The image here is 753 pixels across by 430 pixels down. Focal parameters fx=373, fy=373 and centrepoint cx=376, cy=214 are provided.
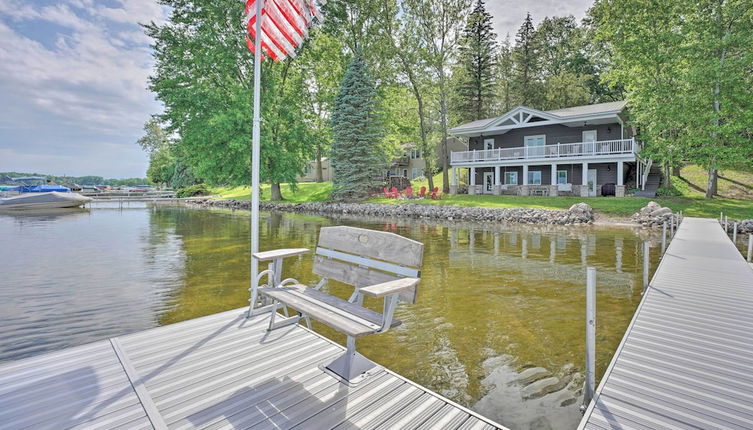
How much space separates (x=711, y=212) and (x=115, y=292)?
87.1 ft

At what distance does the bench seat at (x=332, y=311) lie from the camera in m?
3.03

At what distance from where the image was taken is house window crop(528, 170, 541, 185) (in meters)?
30.9

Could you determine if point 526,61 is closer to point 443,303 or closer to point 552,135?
point 552,135

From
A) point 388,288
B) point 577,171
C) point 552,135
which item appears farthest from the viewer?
point 552,135

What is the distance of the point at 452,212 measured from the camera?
23.3 m

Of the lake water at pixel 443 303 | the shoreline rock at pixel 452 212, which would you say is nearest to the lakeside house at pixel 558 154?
the shoreline rock at pixel 452 212

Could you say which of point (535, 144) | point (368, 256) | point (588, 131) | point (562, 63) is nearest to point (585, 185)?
point (588, 131)

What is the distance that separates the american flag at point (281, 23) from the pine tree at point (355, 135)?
84.0ft

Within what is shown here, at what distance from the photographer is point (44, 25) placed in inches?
713

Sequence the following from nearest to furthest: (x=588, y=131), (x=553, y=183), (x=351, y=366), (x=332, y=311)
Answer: (x=351, y=366) → (x=332, y=311) → (x=553, y=183) → (x=588, y=131)

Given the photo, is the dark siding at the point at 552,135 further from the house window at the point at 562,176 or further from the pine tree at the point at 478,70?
the pine tree at the point at 478,70

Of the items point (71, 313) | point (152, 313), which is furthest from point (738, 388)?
point (71, 313)

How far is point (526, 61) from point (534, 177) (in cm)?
2273

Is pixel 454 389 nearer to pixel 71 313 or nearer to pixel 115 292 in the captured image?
pixel 71 313
